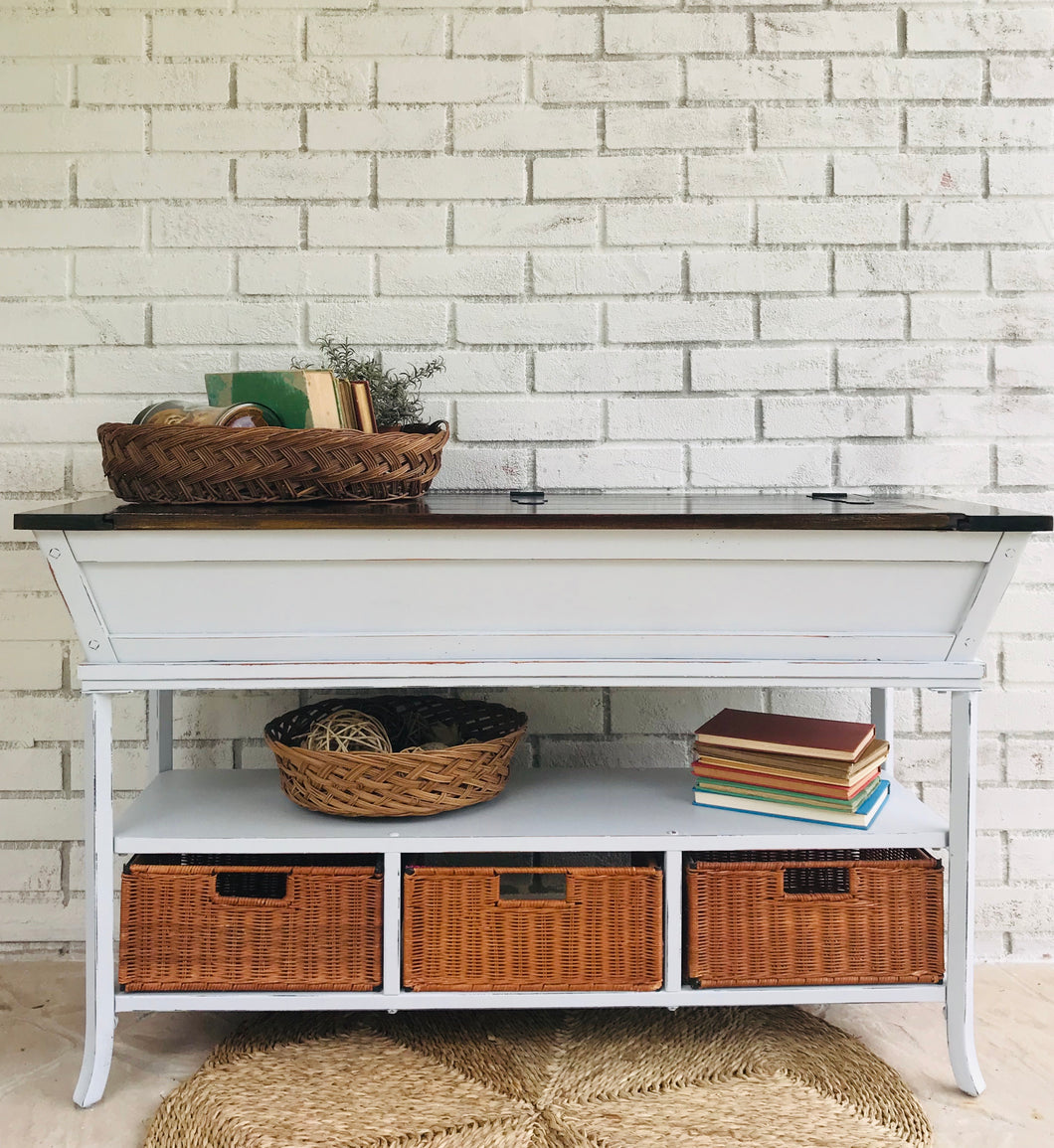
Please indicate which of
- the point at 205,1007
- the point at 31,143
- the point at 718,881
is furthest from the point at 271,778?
the point at 31,143

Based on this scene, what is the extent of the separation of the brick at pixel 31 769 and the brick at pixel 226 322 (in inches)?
34.9

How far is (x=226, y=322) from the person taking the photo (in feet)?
6.84

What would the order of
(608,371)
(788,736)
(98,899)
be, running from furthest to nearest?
(608,371)
(788,736)
(98,899)

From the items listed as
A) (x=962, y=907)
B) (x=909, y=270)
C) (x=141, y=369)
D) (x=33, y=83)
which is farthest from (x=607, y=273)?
(x=962, y=907)

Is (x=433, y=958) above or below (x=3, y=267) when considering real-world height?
below

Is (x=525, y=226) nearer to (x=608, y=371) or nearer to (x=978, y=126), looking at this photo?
(x=608, y=371)

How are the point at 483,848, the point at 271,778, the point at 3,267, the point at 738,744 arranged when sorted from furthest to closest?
1. the point at 3,267
2. the point at 271,778
3. the point at 738,744
4. the point at 483,848

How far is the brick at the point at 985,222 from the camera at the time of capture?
2.08 meters

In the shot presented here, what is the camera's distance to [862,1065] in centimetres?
173

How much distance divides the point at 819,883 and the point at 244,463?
3.81ft

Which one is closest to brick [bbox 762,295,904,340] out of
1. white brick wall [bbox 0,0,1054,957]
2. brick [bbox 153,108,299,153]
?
white brick wall [bbox 0,0,1054,957]

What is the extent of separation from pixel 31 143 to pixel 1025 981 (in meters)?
2.58

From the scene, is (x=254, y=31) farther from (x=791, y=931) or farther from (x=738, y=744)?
(x=791, y=931)

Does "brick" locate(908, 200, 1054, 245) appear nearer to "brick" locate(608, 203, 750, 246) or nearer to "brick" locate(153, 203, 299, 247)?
"brick" locate(608, 203, 750, 246)
